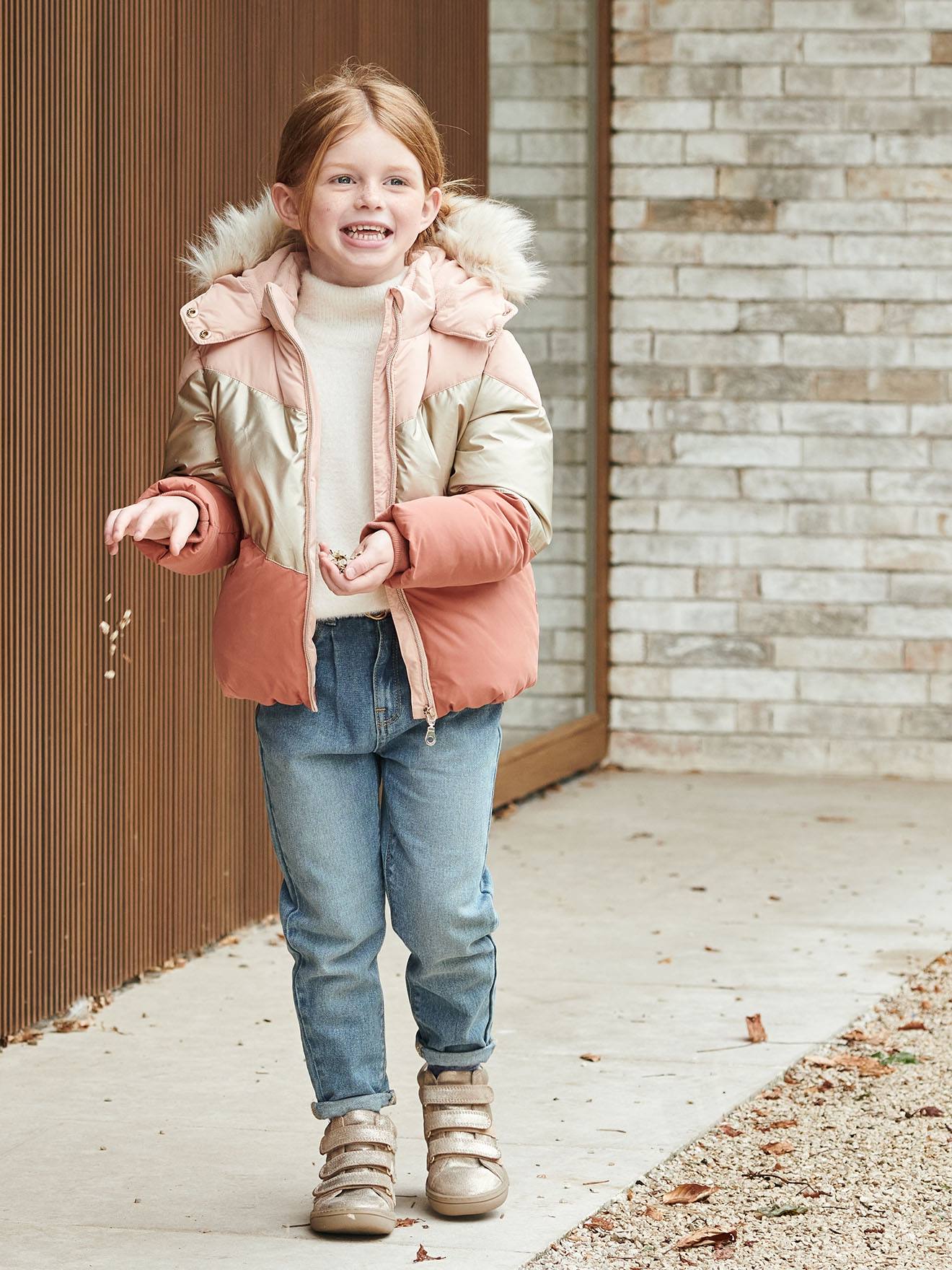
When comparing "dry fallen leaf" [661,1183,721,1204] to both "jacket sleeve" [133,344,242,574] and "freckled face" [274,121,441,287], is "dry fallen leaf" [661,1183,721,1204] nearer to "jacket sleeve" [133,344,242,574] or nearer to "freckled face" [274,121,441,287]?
"jacket sleeve" [133,344,242,574]

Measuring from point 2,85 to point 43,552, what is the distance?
35.5 inches

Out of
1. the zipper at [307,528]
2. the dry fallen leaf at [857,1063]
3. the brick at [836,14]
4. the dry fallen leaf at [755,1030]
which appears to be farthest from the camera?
the brick at [836,14]

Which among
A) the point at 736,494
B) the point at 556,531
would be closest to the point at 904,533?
the point at 736,494

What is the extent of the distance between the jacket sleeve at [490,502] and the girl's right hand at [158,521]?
246 millimetres

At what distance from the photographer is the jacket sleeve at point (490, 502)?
2625mm

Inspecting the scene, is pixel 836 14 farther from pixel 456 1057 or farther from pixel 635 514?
pixel 456 1057

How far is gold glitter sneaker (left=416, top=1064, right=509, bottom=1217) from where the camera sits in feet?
9.61

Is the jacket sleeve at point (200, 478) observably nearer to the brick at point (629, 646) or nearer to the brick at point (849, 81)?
the brick at point (629, 646)

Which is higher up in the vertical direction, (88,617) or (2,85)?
(2,85)

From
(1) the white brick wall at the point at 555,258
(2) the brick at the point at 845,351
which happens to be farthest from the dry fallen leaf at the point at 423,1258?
(2) the brick at the point at 845,351

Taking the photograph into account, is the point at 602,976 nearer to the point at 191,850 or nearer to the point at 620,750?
the point at 191,850

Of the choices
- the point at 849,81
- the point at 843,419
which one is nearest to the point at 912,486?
the point at 843,419

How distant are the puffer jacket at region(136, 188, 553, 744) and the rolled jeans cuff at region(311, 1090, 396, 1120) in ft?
1.91

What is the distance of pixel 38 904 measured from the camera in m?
3.93
